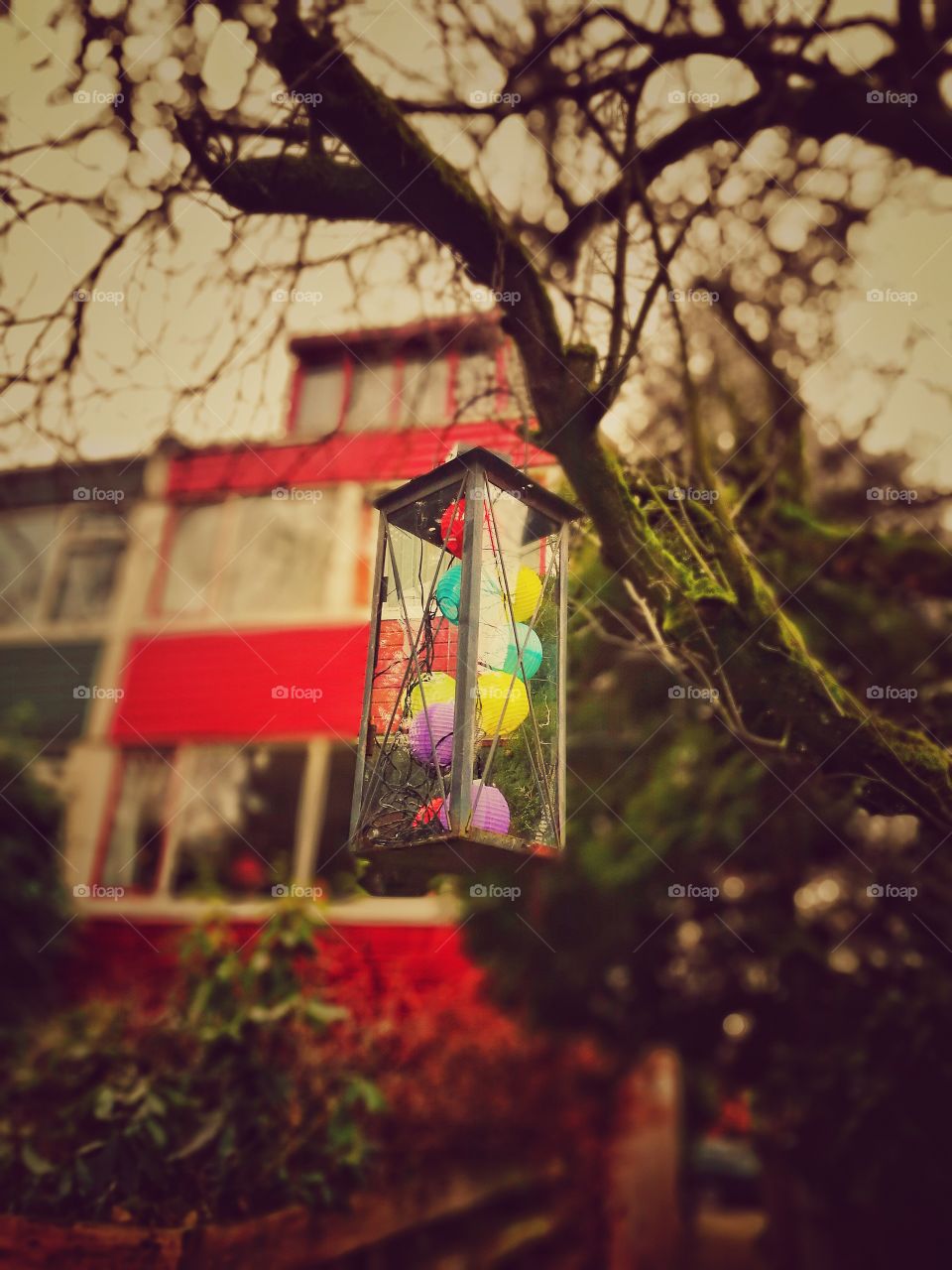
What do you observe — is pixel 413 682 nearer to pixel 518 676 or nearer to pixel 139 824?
pixel 518 676

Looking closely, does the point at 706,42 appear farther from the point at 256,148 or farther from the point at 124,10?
the point at 124,10

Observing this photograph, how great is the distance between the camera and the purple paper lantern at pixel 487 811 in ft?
5.69

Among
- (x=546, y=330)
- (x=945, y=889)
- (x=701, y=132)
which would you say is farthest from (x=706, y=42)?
(x=945, y=889)

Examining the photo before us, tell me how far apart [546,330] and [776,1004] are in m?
5.70

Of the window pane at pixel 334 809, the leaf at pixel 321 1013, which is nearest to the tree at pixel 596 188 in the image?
the leaf at pixel 321 1013

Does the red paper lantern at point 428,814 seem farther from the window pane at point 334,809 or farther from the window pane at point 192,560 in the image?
the window pane at point 192,560

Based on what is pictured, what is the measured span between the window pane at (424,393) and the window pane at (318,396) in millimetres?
2035

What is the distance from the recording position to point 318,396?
9164 millimetres

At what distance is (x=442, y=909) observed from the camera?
7.05 m

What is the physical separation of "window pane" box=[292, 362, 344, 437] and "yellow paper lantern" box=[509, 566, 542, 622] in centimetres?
713

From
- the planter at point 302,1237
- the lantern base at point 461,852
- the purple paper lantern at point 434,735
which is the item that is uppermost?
the purple paper lantern at point 434,735

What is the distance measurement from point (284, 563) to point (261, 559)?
0.32 m

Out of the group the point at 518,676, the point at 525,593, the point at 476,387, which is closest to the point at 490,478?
the point at 525,593

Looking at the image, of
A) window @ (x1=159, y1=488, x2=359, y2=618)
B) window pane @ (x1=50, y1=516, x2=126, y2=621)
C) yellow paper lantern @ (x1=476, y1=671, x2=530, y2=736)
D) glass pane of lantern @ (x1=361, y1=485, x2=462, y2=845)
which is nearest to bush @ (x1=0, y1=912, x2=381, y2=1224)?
glass pane of lantern @ (x1=361, y1=485, x2=462, y2=845)
